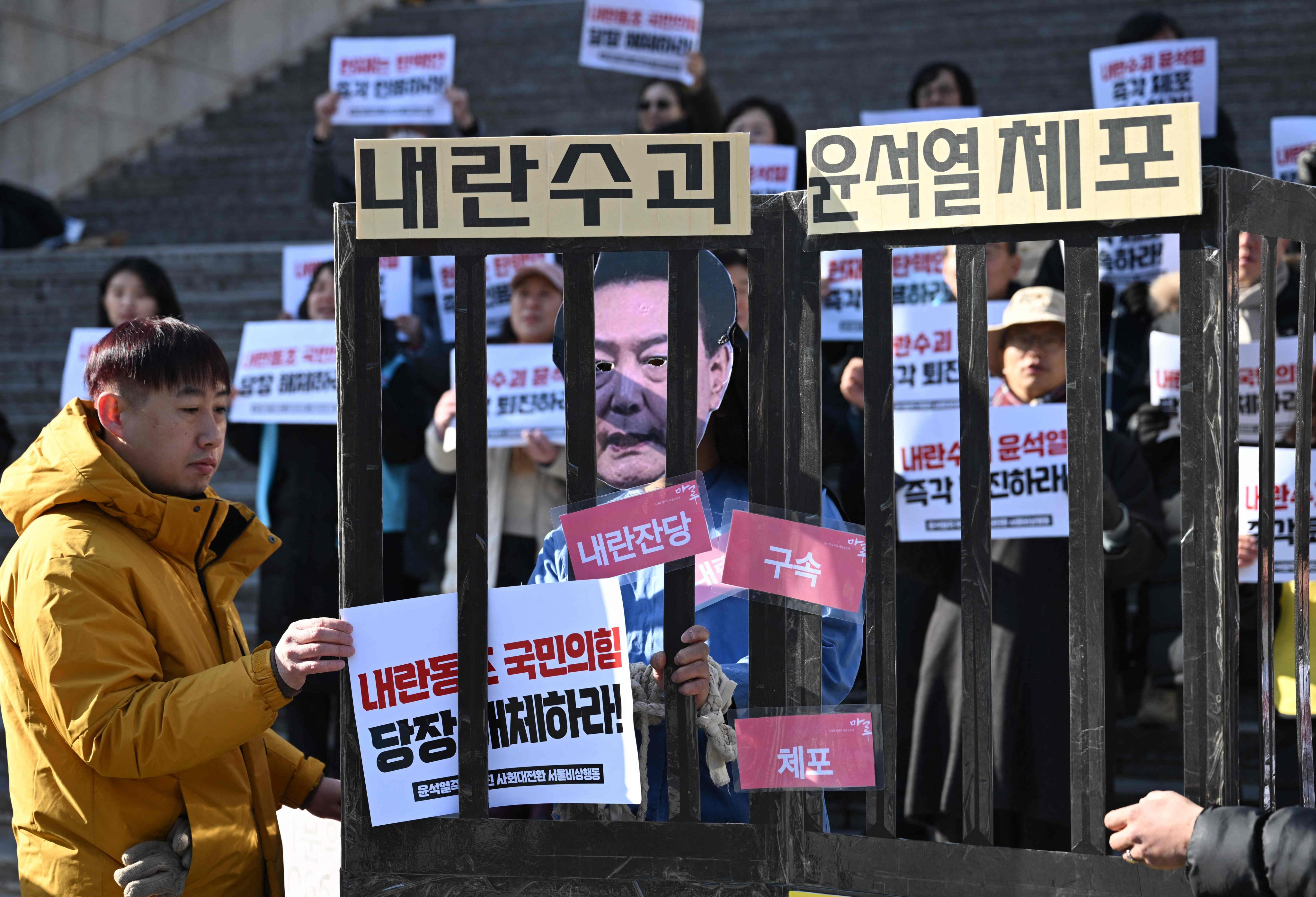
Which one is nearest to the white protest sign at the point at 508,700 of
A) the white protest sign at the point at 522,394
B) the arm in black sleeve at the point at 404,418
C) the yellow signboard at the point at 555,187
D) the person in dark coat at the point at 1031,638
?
the yellow signboard at the point at 555,187

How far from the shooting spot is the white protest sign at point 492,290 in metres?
5.86

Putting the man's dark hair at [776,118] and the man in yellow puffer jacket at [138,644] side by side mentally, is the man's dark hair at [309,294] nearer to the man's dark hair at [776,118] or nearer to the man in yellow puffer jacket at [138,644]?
the man's dark hair at [776,118]

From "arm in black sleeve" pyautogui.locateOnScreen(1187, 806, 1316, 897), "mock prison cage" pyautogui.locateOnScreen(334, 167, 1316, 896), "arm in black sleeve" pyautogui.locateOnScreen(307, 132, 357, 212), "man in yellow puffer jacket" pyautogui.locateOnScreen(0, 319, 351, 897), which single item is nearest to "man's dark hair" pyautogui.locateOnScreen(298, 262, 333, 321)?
"arm in black sleeve" pyautogui.locateOnScreen(307, 132, 357, 212)

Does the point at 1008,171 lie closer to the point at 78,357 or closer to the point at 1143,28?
the point at 78,357

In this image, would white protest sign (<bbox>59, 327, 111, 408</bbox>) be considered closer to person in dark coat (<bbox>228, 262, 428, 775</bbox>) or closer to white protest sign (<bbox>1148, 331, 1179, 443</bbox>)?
person in dark coat (<bbox>228, 262, 428, 775</bbox>)

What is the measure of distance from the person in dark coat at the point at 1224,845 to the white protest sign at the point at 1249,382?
94 cm

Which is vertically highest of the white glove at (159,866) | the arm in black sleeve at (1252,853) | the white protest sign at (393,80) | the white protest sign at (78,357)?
the white protest sign at (393,80)

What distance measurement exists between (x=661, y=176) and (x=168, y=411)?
95cm

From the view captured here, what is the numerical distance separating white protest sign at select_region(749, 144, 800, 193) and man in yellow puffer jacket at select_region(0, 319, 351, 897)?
4.33 meters

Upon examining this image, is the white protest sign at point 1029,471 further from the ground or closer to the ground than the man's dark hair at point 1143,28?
closer to the ground

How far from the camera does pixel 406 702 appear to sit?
2.05 metres

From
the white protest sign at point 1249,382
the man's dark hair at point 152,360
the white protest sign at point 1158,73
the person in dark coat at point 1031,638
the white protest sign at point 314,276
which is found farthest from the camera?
the white protest sign at point 1158,73

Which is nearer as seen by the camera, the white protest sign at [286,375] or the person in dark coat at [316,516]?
the person in dark coat at [316,516]

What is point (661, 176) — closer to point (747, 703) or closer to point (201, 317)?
point (747, 703)
